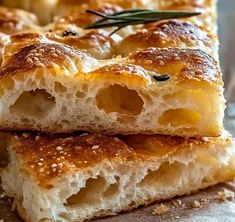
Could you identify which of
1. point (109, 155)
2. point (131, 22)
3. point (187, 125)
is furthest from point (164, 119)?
point (131, 22)

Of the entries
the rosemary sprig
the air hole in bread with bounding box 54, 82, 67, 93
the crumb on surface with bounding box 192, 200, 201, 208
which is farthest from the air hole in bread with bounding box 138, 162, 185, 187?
the rosemary sprig

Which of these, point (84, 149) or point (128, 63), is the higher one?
point (128, 63)

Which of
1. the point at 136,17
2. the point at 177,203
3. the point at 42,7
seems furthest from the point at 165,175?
the point at 42,7

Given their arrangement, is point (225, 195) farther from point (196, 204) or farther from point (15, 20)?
point (15, 20)

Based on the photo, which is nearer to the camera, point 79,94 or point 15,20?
point 79,94

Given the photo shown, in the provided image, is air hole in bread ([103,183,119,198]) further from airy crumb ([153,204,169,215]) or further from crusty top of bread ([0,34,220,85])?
crusty top of bread ([0,34,220,85])

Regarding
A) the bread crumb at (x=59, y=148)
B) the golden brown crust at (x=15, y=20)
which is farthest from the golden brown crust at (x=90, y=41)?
the bread crumb at (x=59, y=148)

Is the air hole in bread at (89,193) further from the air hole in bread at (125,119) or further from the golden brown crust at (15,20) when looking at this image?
the golden brown crust at (15,20)
